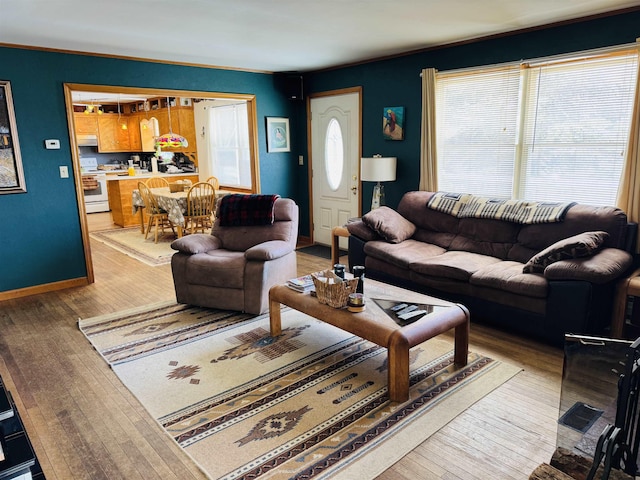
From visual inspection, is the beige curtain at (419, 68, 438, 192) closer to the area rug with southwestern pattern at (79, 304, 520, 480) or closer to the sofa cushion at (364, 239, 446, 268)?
the sofa cushion at (364, 239, 446, 268)

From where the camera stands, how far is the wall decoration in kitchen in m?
4.13

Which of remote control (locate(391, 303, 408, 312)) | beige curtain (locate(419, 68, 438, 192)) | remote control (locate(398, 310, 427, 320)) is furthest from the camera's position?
beige curtain (locate(419, 68, 438, 192))

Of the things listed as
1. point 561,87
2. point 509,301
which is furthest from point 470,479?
point 561,87

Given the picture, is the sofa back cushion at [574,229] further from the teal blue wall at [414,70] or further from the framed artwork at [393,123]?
the framed artwork at [393,123]

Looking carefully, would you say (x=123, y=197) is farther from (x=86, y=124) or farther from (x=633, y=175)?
(x=633, y=175)

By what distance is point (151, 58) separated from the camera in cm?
489

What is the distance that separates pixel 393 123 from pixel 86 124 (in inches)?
293

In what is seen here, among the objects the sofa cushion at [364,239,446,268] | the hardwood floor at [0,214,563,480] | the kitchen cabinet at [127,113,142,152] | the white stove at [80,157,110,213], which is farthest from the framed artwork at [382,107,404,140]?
the kitchen cabinet at [127,113,142,152]

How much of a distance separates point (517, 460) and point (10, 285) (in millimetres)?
4596

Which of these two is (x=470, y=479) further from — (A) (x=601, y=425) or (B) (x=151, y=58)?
(B) (x=151, y=58)

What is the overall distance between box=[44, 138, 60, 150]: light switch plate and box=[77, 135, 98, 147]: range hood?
576 centimetres

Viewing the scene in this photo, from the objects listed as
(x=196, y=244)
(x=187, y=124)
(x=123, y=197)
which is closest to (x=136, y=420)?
(x=196, y=244)

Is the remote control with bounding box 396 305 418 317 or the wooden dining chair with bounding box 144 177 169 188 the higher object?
the wooden dining chair with bounding box 144 177 169 188

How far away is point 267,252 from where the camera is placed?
3.67 meters
